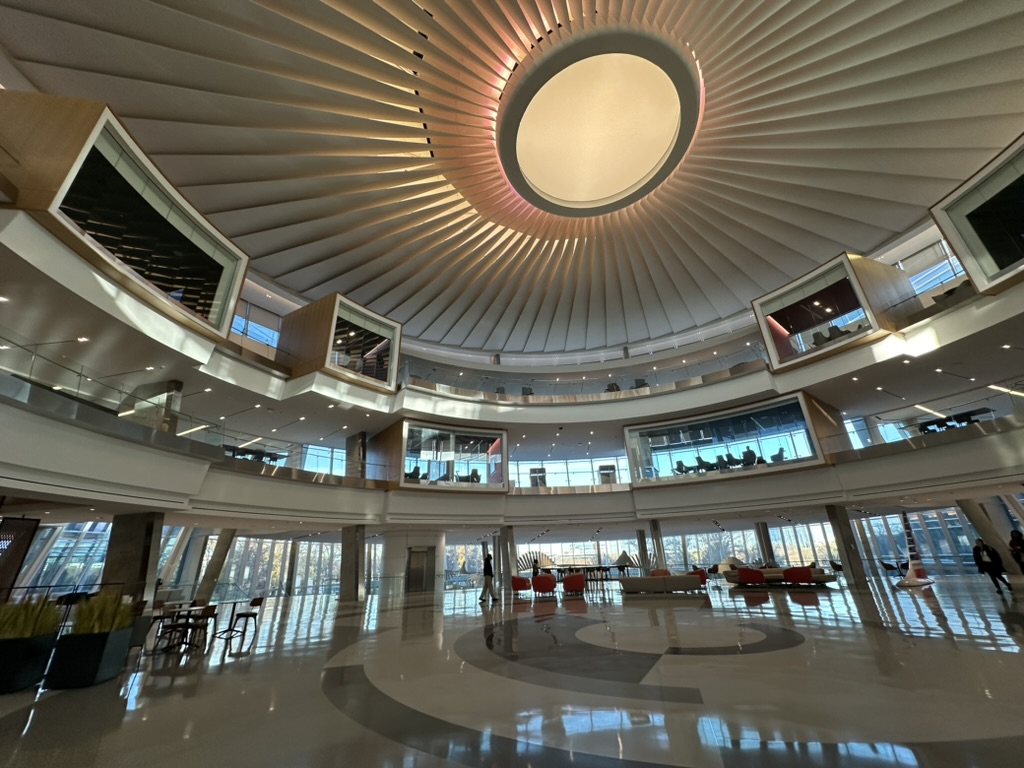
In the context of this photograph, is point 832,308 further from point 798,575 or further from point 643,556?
point 643,556

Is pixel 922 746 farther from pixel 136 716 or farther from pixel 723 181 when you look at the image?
pixel 723 181

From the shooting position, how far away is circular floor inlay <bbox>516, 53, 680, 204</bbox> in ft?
48.9

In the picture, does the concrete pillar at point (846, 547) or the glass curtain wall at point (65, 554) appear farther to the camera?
the glass curtain wall at point (65, 554)

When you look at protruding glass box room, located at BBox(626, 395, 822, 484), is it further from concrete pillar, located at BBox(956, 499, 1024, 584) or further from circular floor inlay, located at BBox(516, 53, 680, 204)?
circular floor inlay, located at BBox(516, 53, 680, 204)

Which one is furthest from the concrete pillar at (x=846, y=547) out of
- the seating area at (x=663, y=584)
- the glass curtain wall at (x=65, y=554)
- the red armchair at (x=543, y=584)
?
Answer: the glass curtain wall at (x=65, y=554)

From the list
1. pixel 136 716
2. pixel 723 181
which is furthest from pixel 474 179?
pixel 136 716

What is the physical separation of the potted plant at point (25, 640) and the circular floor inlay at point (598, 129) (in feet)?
54.4

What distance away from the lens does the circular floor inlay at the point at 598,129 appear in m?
14.9

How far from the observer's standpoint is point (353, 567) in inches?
706

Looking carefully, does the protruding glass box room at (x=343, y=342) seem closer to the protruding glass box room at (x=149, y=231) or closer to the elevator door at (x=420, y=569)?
the protruding glass box room at (x=149, y=231)

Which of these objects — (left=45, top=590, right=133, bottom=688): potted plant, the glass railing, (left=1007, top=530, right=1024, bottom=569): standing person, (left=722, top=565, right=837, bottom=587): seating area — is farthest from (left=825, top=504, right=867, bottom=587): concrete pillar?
(left=45, top=590, right=133, bottom=688): potted plant

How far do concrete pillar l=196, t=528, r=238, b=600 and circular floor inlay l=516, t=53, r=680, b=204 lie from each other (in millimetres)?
19336

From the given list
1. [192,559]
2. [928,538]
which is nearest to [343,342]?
[192,559]

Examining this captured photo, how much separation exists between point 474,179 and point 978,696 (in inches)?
696
